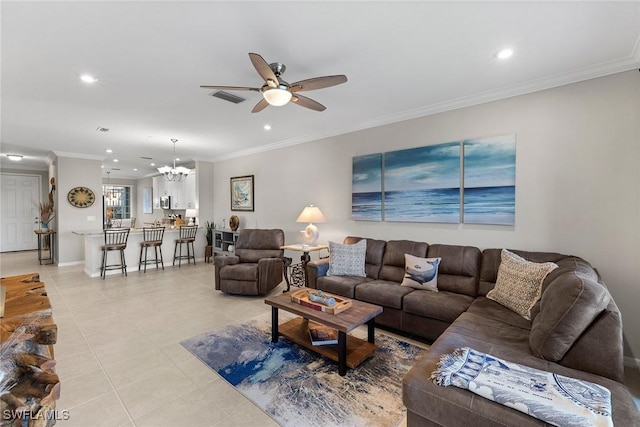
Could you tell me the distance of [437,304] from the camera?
282cm

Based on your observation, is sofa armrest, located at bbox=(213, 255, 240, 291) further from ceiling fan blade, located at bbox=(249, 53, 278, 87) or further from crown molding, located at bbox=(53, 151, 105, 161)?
crown molding, located at bbox=(53, 151, 105, 161)

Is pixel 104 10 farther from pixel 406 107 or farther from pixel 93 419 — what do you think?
pixel 406 107

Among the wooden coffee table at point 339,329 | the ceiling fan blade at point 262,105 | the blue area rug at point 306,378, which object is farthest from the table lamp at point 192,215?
the wooden coffee table at point 339,329

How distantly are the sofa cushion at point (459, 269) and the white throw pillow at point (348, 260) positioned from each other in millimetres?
979

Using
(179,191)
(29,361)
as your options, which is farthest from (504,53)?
(179,191)

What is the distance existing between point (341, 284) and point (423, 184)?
1705 millimetres

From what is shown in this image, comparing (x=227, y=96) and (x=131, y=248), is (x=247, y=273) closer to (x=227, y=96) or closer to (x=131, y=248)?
(x=227, y=96)

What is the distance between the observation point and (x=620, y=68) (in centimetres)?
256

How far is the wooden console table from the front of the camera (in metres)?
0.82

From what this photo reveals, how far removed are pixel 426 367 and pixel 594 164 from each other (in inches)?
104

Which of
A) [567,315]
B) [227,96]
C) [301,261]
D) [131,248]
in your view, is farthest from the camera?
[131,248]

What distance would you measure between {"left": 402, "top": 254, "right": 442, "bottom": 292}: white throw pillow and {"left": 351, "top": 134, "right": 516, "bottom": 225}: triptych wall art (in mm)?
623

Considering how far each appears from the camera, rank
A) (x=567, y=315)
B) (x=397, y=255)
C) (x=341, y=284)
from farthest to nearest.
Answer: (x=397, y=255)
(x=341, y=284)
(x=567, y=315)

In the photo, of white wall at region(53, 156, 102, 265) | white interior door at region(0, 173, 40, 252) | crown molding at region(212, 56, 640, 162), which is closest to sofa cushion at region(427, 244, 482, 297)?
crown molding at region(212, 56, 640, 162)
